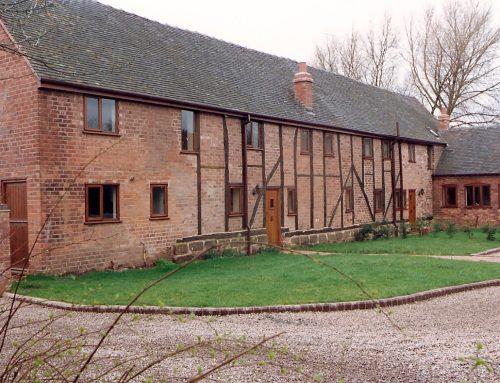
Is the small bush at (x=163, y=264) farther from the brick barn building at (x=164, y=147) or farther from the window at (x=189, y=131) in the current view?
the window at (x=189, y=131)

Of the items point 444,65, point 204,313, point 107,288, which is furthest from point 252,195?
point 444,65

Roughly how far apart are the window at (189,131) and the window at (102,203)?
2.98 m

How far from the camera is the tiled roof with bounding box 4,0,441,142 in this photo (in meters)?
15.6

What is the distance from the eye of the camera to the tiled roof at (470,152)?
31281 millimetres

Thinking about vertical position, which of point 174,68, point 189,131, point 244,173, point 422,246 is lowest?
point 422,246

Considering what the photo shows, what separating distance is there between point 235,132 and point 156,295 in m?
9.56

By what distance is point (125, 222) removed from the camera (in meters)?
15.8

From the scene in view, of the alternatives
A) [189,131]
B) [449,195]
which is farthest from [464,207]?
[189,131]

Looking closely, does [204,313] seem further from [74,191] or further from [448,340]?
[74,191]

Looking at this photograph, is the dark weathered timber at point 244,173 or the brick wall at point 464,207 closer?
the dark weathered timber at point 244,173

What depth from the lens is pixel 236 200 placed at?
19734mm

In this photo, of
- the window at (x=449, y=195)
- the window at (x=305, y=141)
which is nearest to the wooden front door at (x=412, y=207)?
the window at (x=449, y=195)

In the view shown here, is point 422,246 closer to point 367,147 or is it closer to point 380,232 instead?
point 380,232

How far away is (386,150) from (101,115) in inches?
644
